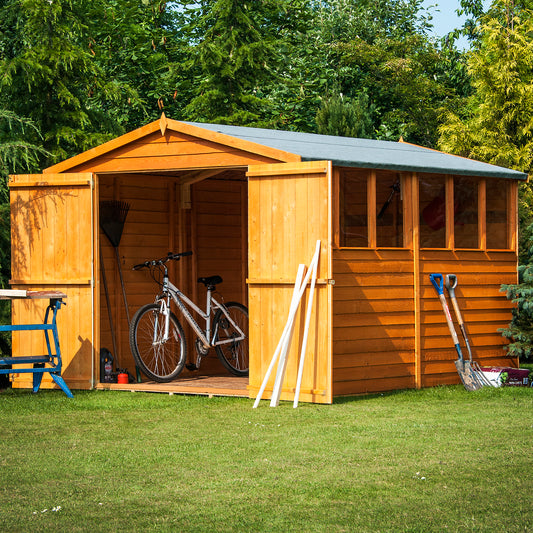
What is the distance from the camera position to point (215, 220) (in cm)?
1244

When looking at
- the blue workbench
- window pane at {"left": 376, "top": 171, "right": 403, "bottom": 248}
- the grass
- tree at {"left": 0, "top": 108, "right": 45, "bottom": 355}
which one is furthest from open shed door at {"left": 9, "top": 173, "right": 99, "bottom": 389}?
window pane at {"left": 376, "top": 171, "right": 403, "bottom": 248}

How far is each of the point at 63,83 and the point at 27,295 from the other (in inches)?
246

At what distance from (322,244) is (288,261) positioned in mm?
410

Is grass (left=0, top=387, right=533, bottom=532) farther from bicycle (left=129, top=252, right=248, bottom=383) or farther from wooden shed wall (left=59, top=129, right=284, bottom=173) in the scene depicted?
wooden shed wall (left=59, top=129, right=284, bottom=173)

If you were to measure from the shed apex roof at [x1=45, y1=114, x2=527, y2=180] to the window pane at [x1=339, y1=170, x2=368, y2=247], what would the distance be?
0.15m

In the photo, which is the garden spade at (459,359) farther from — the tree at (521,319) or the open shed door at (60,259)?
the open shed door at (60,259)

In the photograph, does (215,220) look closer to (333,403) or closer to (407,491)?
(333,403)

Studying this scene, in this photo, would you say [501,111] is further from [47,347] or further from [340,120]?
[47,347]

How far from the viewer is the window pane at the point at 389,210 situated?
9.49 meters

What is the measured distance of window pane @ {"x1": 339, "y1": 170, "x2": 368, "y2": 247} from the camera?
9156 mm

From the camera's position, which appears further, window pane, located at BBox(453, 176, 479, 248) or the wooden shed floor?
window pane, located at BBox(453, 176, 479, 248)

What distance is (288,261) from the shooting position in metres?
9.05

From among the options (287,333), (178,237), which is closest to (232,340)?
(178,237)

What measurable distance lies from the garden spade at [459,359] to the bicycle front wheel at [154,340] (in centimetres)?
272
